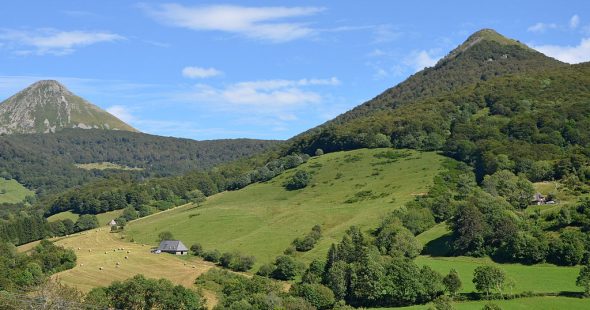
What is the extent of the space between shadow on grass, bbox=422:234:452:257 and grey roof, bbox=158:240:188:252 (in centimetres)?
4767

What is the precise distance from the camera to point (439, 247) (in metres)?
93.9

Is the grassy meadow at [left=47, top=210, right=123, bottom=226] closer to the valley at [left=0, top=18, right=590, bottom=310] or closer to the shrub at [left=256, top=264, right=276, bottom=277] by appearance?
the valley at [left=0, top=18, right=590, bottom=310]

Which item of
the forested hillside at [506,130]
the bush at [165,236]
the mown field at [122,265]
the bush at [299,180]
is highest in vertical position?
the forested hillside at [506,130]

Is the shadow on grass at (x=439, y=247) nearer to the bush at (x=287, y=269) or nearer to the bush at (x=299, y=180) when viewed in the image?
the bush at (x=287, y=269)

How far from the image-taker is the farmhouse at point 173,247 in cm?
11547

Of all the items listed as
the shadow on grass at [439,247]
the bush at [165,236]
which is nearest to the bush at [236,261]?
the bush at [165,236]

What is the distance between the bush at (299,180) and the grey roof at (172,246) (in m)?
46.7

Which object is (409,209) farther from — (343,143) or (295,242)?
(343,143)

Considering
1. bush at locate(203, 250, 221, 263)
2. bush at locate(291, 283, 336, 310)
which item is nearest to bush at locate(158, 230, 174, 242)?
bush at locate(203, 250, 221, 263)

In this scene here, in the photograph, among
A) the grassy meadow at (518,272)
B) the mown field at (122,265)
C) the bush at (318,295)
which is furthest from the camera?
the mown field at (122,265)

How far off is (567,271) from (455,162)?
245ft

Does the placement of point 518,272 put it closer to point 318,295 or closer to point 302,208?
point 318,295

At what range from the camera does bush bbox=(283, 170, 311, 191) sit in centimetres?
15723

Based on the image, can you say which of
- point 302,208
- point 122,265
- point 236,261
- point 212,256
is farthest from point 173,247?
point 302,208
